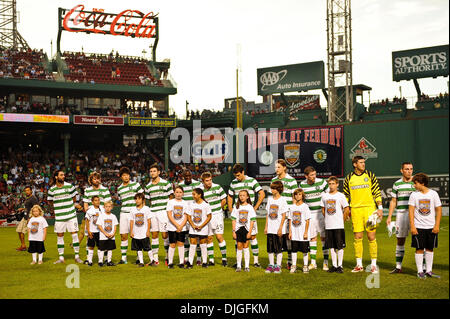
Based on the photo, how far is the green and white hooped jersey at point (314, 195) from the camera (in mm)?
12461

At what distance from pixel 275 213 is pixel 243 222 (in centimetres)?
77

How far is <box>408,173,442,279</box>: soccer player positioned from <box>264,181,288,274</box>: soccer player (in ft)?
8.85

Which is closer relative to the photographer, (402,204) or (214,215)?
(402,204)

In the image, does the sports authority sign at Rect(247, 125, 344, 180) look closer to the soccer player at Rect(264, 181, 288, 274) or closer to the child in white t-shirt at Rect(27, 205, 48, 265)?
the child in white t-shirt at Rect(27, 205, 48, 265)

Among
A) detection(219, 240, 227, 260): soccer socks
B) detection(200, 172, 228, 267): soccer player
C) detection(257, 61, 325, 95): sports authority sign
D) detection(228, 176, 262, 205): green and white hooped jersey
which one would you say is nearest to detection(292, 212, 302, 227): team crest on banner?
detection(228, 176, 262, 205): green and white hooped jersey

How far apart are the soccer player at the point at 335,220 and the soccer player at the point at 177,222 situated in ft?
11.1

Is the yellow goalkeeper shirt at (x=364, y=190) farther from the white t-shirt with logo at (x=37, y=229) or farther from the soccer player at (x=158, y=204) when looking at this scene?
the white t-shirt with logo at (x=37, y=229)

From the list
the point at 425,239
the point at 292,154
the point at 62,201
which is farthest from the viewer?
the point at 292,154

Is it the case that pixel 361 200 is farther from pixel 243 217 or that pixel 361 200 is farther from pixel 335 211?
pixel 243 217

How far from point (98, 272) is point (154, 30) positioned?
38.8 meters

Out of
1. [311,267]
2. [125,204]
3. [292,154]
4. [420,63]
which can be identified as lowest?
[311,267]

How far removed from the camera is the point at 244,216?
476 inches

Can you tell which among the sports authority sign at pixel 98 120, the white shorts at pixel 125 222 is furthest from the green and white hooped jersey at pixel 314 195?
the sports authority sign at pixel 98 120

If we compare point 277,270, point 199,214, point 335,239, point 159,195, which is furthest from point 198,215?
point 335,239
